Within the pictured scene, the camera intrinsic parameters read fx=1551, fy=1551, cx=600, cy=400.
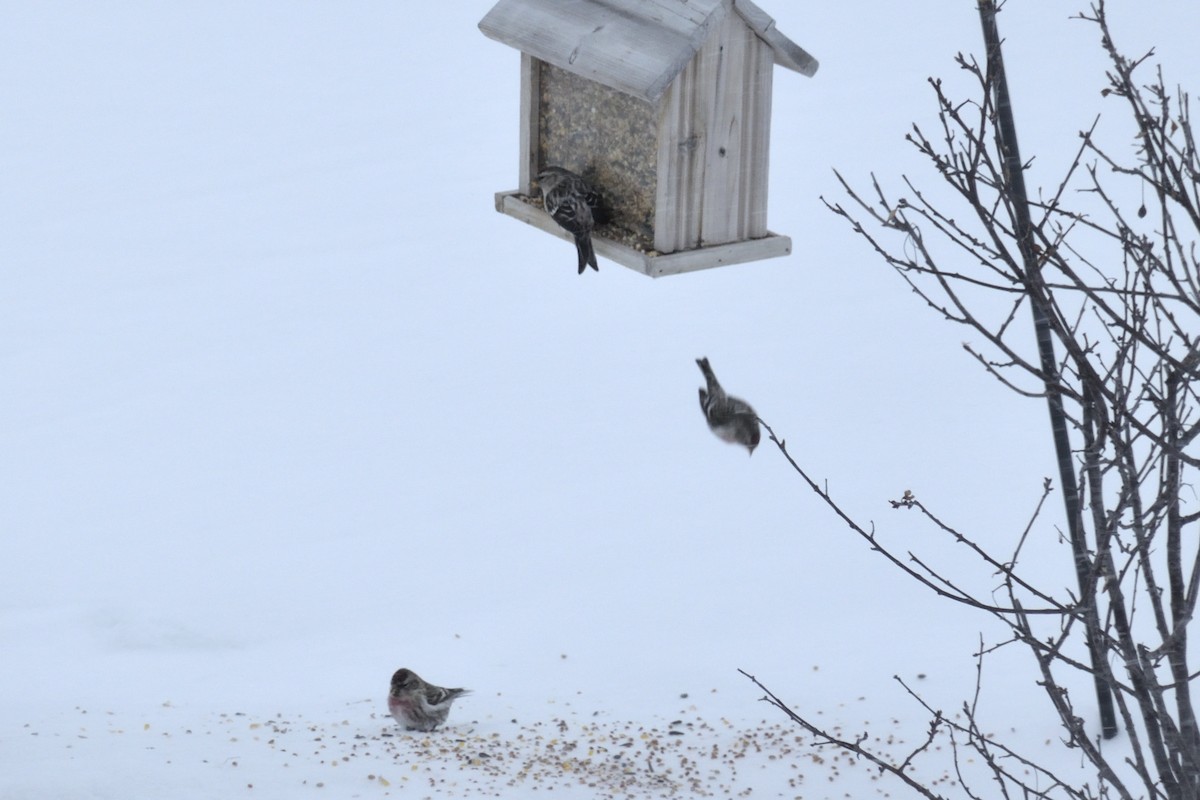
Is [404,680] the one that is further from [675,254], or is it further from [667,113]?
[667,113]

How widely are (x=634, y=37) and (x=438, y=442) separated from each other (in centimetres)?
519

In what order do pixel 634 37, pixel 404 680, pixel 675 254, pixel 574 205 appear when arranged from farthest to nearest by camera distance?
pixel 404 680, pixel 574 205, pixel 675 254, pixel 634 37

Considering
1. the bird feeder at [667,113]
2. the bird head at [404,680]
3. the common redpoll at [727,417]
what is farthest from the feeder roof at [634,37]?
the bird head at [404,680]

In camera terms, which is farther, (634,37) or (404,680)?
(404,680)

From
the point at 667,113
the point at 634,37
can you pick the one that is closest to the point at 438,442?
A: the point at 667,113

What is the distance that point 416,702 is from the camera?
20.0ft

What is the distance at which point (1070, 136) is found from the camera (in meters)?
11.4

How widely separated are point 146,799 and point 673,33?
322 centimetres

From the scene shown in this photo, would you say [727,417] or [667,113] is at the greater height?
[667,113]

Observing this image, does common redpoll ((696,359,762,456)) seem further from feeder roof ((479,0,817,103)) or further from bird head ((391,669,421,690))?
bird head ((391,669,421,690))

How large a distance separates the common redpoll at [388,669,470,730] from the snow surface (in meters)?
0.11

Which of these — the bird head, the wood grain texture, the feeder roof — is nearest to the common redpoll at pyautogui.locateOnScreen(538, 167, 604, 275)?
the wood grain texture

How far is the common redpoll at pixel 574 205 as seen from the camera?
14.8 feet

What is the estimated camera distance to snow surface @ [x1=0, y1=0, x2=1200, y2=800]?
639 centimetres
